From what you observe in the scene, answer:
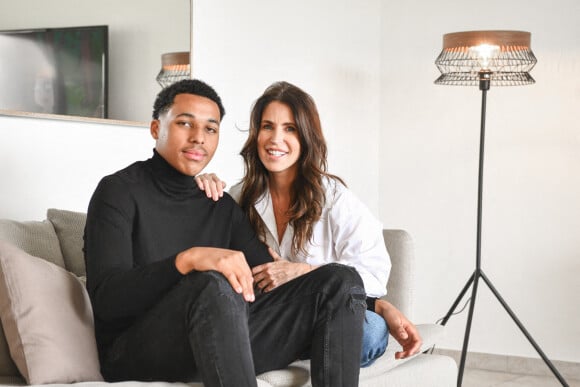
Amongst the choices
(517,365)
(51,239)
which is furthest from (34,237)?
(517,365)

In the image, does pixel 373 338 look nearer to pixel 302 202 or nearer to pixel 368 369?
pixel 368 369

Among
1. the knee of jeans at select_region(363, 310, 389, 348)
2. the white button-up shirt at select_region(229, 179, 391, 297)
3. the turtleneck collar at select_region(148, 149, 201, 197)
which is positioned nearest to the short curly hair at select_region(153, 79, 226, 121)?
the turtleneck collar at select_region(148, 149, 201, 197)

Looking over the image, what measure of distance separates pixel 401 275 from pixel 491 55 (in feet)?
4.57

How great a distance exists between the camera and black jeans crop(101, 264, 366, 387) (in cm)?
193

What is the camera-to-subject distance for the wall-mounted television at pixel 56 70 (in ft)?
9.00

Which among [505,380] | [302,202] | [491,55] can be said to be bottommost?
[505,380]

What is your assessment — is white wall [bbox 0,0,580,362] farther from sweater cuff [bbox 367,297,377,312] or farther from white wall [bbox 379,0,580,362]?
sweater cuff [bbox 367,297,377,312]

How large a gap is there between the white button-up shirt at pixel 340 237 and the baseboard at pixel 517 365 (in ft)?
6.56

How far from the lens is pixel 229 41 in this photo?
12.3 ft

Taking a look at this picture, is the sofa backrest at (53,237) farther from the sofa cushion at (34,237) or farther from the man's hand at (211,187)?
the man's hand at (211,187)

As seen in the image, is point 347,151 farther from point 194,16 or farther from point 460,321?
point 194,16

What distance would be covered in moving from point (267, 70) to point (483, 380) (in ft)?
5.85

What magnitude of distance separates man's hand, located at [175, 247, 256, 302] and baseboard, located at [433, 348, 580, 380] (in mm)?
2768

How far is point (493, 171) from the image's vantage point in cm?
451
